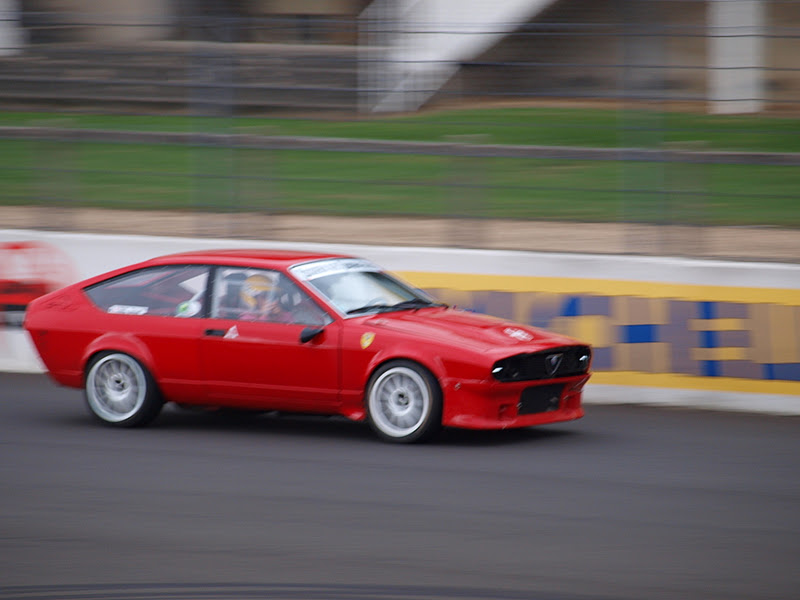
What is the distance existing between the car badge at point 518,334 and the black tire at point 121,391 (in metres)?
2.49

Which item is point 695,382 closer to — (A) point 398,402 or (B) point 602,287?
(B) point 602,287

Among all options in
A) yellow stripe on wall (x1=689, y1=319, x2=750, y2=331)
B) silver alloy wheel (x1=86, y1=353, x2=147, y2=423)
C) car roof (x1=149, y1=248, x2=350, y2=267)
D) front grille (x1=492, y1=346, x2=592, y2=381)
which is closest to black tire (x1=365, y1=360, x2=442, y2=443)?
front grille (x1=492, y1=346, x2=592, y2=381)

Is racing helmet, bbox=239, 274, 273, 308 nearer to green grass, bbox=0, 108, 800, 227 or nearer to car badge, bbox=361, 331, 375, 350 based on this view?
car badge, bbox=361, 331, 375, 350

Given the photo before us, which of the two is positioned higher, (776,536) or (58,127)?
(58,127)

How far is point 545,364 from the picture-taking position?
858cm

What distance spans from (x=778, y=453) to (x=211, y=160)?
628 cm

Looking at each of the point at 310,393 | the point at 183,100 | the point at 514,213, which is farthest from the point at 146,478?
the point at 183,100

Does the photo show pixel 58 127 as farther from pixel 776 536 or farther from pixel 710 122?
pixel 776 536

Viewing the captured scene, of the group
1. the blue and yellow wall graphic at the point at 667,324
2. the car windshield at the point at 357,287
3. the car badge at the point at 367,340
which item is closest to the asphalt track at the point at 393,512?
the car badge at the point at 367,340

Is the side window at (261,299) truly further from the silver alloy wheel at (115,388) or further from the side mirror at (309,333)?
the silver alloy wheel at (115,388)

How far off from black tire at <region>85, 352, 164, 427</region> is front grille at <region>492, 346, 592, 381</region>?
2.52 metres

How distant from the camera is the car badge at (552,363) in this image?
859 centimetres

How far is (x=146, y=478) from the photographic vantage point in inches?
292

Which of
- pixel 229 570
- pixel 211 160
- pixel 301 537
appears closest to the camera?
pixel 229 570
